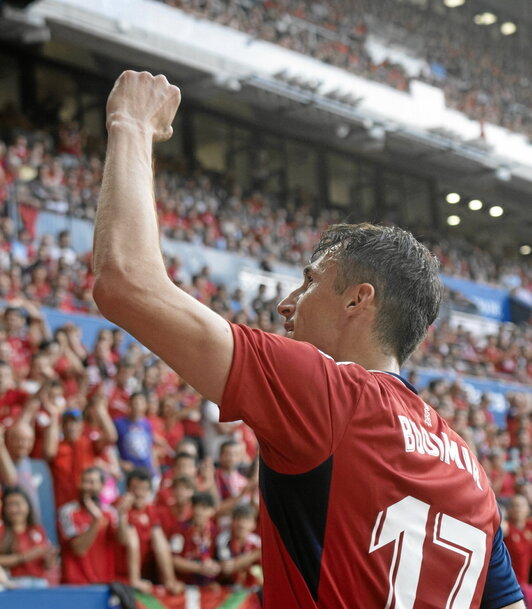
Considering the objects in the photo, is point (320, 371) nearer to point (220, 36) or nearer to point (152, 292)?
point (152, 292)

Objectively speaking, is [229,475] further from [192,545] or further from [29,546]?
[29,546]

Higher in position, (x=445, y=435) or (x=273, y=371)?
(x=273, y=371)

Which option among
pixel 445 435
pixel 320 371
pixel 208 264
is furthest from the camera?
pixel 208 264

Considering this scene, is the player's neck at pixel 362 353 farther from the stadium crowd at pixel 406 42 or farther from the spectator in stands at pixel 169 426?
the stadium crowd at pixel 406 42

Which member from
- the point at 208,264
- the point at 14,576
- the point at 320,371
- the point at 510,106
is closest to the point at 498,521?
the point at 320,371

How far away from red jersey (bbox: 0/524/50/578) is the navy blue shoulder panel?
423cm

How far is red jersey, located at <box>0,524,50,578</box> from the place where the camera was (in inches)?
216

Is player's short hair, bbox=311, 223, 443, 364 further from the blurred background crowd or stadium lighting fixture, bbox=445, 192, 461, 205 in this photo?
stadium lighting fixture, bbox=445, 192, 461, 205

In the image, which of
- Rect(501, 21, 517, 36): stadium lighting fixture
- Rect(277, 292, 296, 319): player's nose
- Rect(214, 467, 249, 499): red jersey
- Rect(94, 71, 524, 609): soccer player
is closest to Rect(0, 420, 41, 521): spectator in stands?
Rect(214, 467, 249, 499): red jersey

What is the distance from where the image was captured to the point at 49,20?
14875 millimetres

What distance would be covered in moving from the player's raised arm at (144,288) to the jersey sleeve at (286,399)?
0.03 metres

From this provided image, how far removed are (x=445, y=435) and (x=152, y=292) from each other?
2.34 feet

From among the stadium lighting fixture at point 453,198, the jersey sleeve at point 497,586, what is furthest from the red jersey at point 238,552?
the stadium lighting fixture at point 453,198

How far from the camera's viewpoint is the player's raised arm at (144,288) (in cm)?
146
